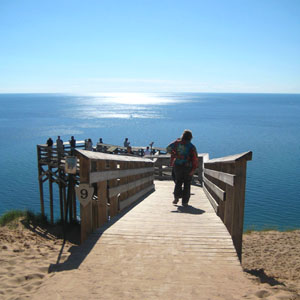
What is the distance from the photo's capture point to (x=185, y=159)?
7.55 m

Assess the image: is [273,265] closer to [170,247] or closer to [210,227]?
[210,227]

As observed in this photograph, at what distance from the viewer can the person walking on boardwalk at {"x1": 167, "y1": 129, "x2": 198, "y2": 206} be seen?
7.47 m

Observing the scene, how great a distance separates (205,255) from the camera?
14.0 feet

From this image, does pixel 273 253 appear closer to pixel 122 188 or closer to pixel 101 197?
pixel 122 188

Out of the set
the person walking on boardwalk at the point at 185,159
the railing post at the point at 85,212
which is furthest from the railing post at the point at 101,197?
the person walking on boardwalk at the point at 185,159

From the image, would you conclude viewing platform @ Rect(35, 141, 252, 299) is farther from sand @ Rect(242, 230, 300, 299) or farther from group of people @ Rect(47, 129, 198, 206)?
sand @ Rect(242, 230, 300, 299)

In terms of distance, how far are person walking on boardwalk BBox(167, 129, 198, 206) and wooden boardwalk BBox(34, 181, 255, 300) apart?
6.05 ft

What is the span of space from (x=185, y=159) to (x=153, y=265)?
12.5 feet

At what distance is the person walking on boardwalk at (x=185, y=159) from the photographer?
7.47 metres

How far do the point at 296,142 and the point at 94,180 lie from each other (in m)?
46.8

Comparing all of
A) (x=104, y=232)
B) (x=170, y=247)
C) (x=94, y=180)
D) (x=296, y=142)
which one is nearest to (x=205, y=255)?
(x=170, y=247)

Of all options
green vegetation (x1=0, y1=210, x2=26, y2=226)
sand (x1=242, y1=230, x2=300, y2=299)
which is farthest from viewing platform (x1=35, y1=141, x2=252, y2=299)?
green vegetation (x1=0, y1=210, x2=26, y2=226)

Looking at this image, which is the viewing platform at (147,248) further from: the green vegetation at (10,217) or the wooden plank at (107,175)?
the green vegetation at (10,217)

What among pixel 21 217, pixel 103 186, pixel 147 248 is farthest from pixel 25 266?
pixel 21 217
